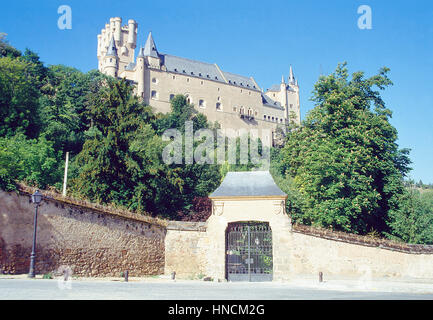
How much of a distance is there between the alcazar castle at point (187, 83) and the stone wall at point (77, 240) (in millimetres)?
65237

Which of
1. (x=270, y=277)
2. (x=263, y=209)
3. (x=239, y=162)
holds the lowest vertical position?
(x=270, y=277)

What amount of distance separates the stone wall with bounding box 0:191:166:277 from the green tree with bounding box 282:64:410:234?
10193mm

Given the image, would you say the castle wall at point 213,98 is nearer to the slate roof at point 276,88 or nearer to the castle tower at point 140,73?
the castle tower at point 140,73

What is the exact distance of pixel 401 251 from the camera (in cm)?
1819

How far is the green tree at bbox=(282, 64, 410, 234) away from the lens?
24266 millimetres

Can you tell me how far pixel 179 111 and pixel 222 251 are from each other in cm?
6174

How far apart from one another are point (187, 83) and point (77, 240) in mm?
76256

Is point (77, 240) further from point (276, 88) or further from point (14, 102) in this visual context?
point (276, 88)

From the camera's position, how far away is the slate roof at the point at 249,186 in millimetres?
19297

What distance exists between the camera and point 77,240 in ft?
61.3

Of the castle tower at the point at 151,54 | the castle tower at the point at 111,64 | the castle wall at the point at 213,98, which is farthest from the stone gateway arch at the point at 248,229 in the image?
the castle tower at the point at 111,64
